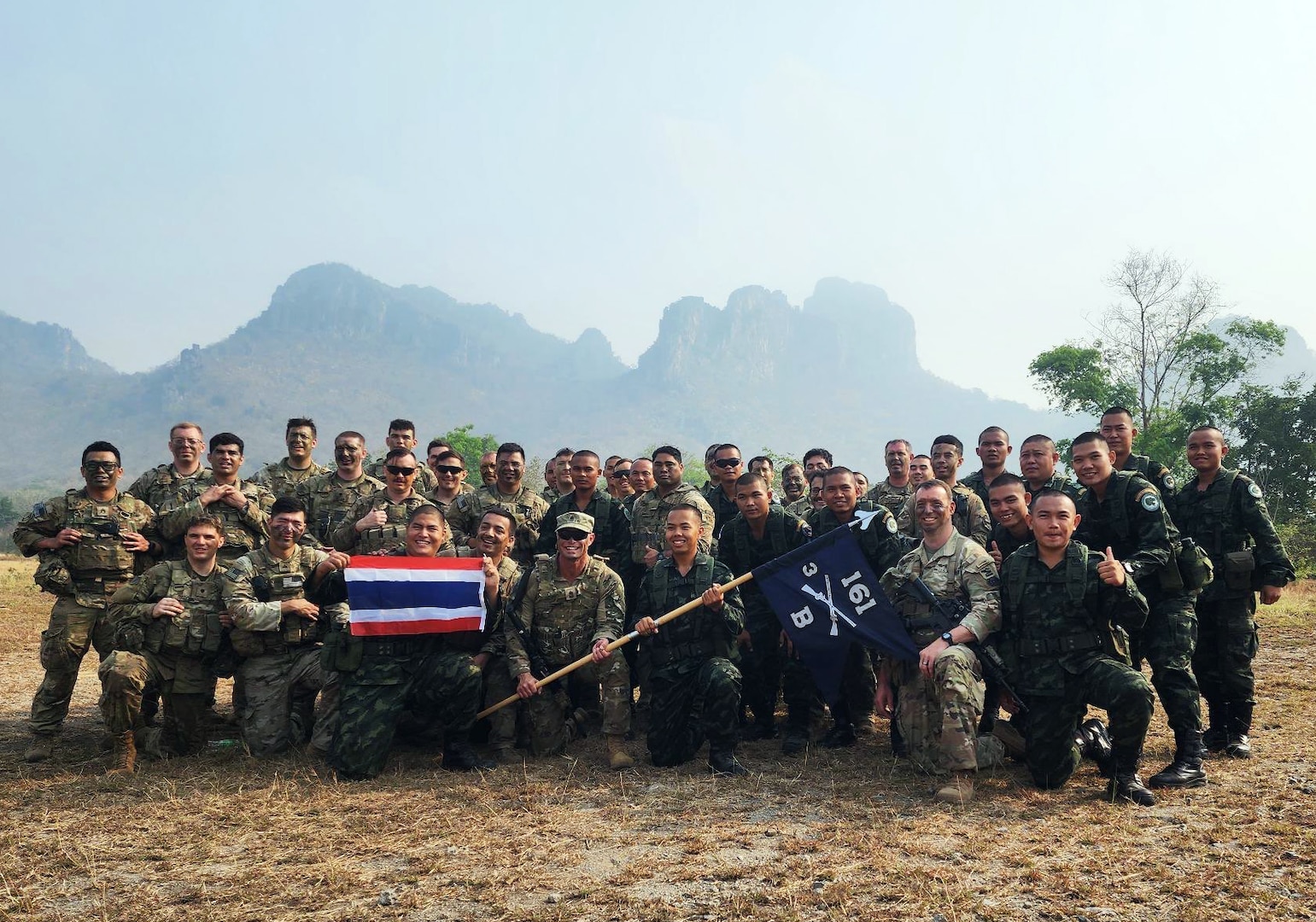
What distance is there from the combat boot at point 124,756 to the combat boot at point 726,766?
14.6 ft

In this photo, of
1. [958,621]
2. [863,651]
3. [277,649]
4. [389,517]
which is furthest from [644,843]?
[389,517]

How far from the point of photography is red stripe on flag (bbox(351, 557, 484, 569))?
22.8ft

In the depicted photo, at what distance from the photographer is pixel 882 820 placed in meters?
5.35

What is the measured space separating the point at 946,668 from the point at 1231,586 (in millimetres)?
2700

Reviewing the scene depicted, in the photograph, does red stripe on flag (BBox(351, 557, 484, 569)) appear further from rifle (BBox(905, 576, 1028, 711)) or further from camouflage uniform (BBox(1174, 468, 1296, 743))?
camouflage uniform (BBox(1174, 468, 1296, 743))

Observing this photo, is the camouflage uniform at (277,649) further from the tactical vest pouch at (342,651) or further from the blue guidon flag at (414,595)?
the blue guidon flag at (414,595)

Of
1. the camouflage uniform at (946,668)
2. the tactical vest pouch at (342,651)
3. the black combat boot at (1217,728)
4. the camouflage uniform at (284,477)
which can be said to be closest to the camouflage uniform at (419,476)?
the camouflage uniform at (284,477)

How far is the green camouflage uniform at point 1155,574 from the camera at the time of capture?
20.3ft

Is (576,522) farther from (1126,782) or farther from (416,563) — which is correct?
(1126,782)

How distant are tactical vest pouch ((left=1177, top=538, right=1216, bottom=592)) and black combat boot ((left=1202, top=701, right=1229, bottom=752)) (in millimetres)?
1144

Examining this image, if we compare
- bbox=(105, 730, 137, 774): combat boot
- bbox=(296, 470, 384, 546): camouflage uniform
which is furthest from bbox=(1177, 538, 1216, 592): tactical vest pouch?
bbox=(105, 730, 137, 774): combat boot

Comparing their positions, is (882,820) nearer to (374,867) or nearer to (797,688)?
(797,688)

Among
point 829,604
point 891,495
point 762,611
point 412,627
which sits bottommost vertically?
point 412,627

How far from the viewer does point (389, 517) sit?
8.48m
